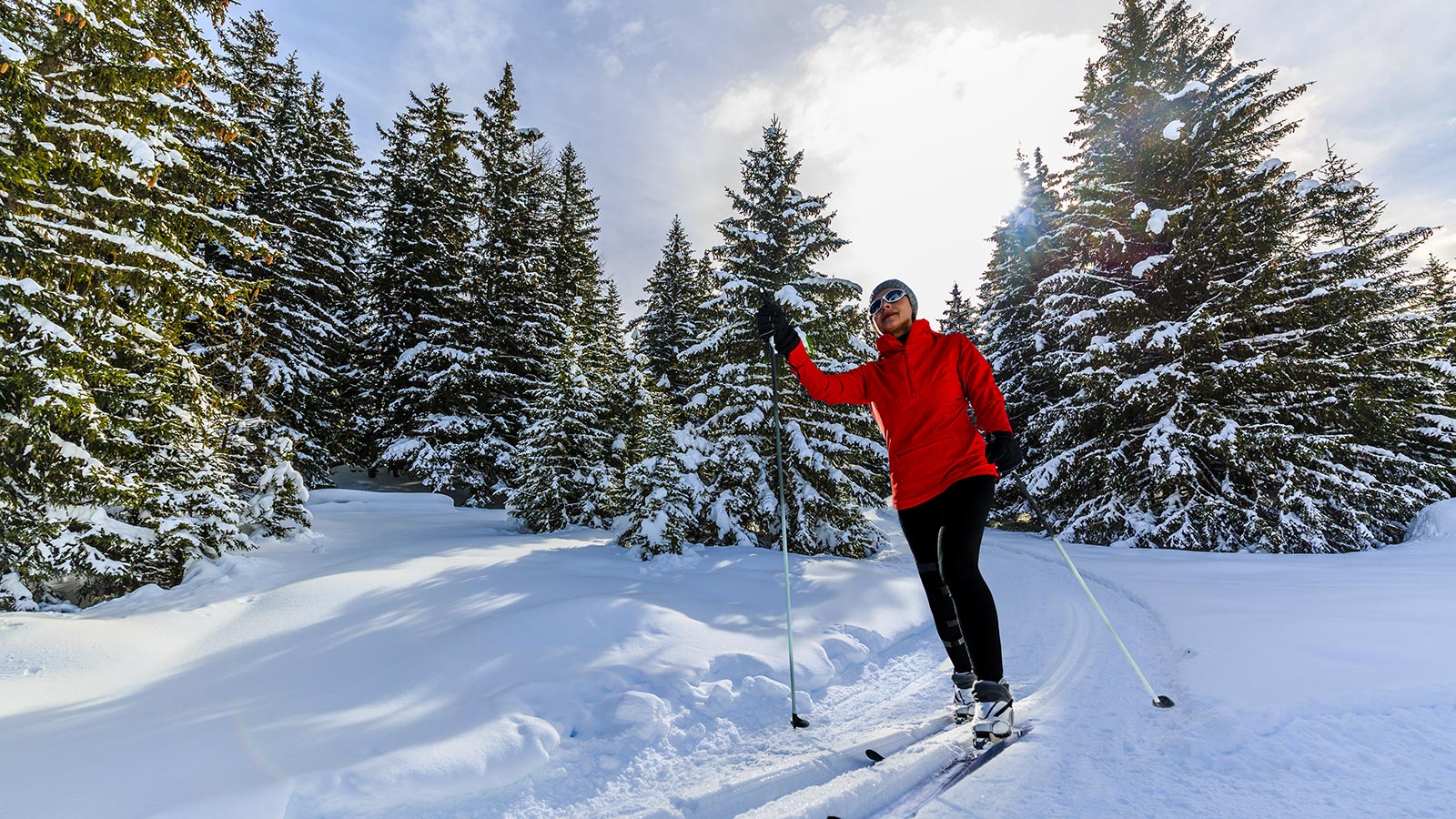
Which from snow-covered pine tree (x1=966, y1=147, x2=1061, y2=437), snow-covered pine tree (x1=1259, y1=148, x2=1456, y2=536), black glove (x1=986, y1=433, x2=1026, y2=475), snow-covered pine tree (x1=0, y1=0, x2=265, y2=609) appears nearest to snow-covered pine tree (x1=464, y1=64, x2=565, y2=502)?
snow-covered pine tree (x1=0, y1=0, x2=265, y2=609)

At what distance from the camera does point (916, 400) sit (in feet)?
10.4

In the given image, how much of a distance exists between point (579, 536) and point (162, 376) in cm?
581

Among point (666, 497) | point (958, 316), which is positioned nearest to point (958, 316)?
point (958, 316)

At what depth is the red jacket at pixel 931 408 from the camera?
3.02 metres

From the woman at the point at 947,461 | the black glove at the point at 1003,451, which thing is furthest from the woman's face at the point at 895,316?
the black glove at the point at 1003,451

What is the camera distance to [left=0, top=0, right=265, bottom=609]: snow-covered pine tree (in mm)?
5094

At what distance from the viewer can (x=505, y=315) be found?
58.2 ft

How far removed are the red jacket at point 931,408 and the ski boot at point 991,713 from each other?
94cm

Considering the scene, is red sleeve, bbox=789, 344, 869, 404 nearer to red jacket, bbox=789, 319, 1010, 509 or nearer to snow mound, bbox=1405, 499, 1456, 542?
red jacket, bbox=789, 319, 1010, 509

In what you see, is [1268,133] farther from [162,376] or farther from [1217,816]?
[162,376]

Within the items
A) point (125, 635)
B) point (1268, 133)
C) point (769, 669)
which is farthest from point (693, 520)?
point (1268, 133)

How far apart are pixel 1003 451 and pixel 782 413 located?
6734 mm

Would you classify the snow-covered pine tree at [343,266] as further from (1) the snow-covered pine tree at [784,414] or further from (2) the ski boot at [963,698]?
(2) the ski boot at [963,698]

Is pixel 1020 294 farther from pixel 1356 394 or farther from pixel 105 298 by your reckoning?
pixel 105 298
